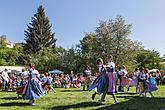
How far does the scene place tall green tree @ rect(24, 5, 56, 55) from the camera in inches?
2889

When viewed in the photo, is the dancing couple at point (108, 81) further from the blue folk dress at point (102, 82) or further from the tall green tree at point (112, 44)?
the tall green tree at point (112, 44)

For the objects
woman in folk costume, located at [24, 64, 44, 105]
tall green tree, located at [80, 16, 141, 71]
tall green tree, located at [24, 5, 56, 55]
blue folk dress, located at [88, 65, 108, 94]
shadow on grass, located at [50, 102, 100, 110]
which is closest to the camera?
shadow on grass, located at [50, 102, 100, 110]

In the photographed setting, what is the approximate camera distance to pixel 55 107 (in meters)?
13.1

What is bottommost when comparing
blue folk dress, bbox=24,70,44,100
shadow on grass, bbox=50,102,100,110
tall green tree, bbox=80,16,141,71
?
shadow on grass, bbox=50,102,100,110

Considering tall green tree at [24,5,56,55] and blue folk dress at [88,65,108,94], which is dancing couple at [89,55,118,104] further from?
tall green tree at [24,5,56,55]

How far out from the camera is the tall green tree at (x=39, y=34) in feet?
241

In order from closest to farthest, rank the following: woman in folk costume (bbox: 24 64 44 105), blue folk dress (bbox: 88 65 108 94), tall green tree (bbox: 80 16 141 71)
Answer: blue folk dress (bbox: 88 65 108 94) → woman in folk costume (bbox: 24 64 44 105) → tall green tree (bbox: 80 16 141 71)

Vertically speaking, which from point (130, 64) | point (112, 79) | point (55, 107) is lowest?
point (55, 107)

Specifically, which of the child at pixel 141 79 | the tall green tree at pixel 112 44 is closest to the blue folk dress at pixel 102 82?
the child at pixel 141 79

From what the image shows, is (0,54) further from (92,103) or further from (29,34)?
(92,103)

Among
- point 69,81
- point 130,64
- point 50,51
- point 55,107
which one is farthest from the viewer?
point 50,51

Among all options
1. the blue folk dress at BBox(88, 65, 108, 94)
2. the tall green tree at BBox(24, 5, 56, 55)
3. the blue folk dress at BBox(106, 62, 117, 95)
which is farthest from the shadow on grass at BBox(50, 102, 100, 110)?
the tall green tree at BBox(24, 5, 56, 55)

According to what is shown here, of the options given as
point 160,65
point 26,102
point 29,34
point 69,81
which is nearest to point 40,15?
point 29,34

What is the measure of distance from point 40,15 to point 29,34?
5.96m
